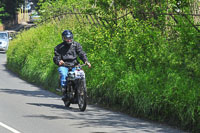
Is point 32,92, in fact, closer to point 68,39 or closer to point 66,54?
point 66,54

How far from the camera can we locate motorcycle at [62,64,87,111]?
1245cm

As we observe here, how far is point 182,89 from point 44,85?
9262mm

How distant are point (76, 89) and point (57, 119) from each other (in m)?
1.84

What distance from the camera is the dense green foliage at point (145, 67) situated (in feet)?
35.1

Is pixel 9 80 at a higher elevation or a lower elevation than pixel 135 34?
lower

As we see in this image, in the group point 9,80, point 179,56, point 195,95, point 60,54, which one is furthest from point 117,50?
point 9,80

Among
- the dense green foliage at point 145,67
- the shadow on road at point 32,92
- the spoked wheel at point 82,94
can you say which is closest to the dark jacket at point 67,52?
the spoked wheel at point 82,94

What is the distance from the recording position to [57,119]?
36.8ft

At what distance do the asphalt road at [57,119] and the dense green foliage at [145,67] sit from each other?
0.41 m

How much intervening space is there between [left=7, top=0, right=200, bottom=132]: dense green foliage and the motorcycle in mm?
825

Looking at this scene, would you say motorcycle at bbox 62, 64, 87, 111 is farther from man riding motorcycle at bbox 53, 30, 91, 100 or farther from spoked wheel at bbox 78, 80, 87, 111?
man riding motorcycle at bbox 53, 30, 91, 100

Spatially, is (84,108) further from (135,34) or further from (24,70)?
(24,70)

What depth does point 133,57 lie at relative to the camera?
13.7m

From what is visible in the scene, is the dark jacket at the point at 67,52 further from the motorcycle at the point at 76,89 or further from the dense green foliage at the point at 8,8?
the dense green foliage at the point at 8,8
